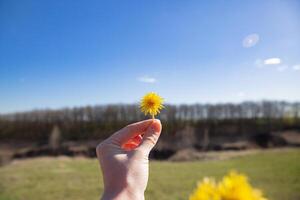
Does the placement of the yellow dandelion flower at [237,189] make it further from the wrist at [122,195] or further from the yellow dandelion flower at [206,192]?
the wrist at [122,195]

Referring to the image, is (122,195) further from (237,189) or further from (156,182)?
(156,182)

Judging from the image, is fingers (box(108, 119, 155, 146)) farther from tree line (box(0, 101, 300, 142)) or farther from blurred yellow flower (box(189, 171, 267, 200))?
tree line (box(0, 101, 300, 142))

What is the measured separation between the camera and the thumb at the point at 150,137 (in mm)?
714

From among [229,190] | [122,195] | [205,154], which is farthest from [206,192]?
[205,154]

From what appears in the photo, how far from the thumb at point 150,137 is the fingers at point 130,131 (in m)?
0.02

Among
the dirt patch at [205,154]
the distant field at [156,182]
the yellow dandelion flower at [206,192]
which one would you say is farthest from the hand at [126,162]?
the dirt patch at [205,154]

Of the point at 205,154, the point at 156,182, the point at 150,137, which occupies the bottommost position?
the point at 205,154

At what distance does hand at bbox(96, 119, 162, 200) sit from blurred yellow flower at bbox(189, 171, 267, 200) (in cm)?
46

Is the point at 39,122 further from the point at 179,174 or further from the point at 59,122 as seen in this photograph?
the point at 179,174

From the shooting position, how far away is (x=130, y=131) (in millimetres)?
764

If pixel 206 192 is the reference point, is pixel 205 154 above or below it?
below

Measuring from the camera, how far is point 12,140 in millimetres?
22219

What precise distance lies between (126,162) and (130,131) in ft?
0.34

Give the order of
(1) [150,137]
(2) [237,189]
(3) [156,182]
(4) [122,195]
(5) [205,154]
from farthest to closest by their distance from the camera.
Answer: (5) [205,154]
(3) [156,182]
(1) [150,137]
(4) [122,195]
(2) [237,189]
